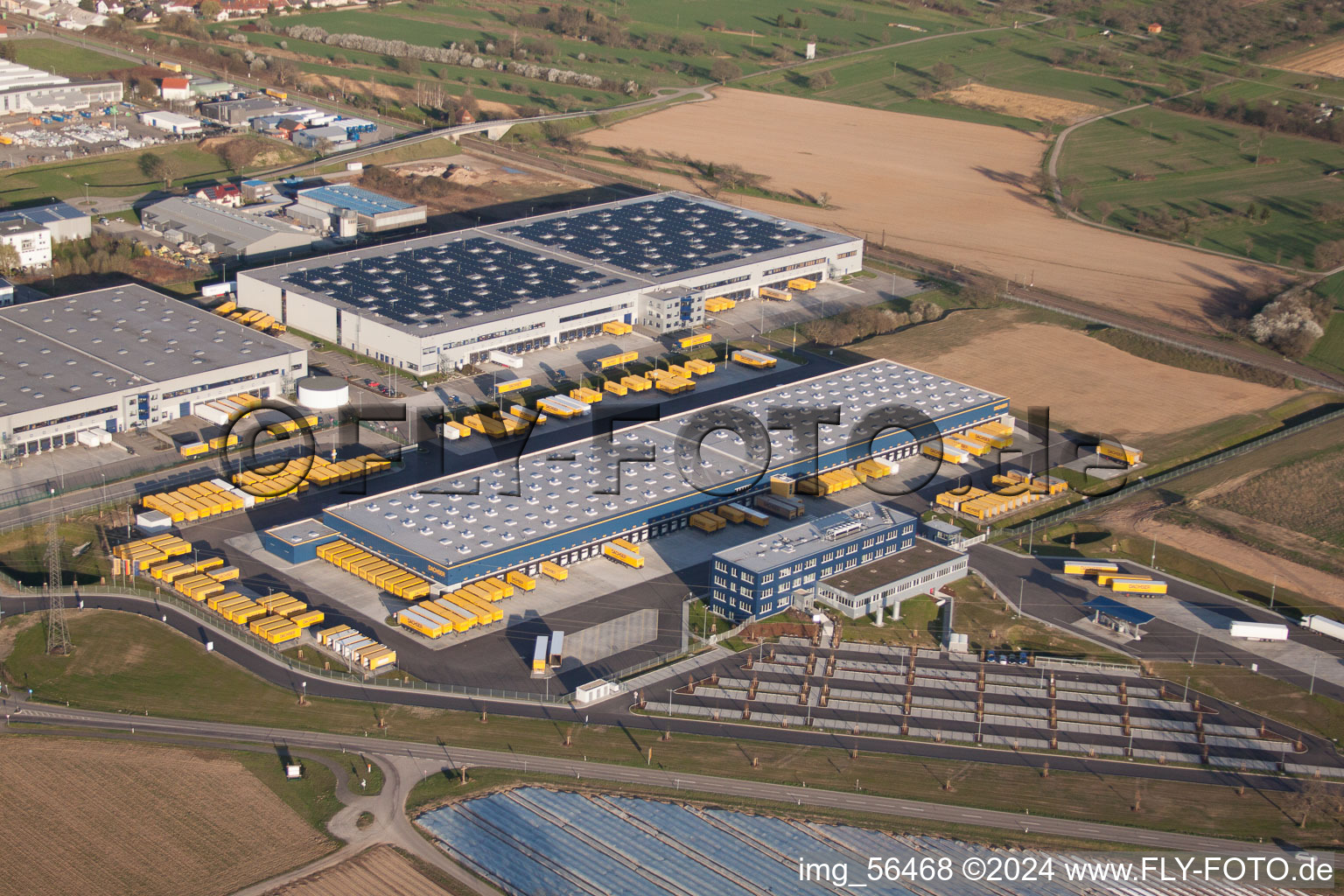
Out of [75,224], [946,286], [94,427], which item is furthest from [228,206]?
[946,286]

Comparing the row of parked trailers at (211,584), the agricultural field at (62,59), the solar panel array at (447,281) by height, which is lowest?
the row of parked trailers at (211,584)

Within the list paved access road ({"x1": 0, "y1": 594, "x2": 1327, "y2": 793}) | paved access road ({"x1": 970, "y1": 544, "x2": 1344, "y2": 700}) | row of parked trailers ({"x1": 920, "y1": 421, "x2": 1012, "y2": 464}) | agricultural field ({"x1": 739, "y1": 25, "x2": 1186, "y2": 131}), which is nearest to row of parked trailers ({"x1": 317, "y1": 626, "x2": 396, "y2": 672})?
paved access road ({"x1": 0, "y1": 594, "x2": 1327, "y2": 793})

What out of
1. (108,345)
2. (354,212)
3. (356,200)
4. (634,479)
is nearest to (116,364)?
(108,345)

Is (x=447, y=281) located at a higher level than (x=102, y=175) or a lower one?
higher

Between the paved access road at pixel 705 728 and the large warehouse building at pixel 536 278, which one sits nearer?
the paved access road at pixel 705 728

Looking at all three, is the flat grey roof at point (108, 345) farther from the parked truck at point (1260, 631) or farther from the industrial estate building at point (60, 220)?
the parked truck at point (1260, 631)

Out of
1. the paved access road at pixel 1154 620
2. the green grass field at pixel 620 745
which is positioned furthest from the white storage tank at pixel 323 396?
the paved access road at pixel 1154 620

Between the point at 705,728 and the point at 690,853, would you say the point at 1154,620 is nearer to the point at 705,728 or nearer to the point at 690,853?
the point at 705,728

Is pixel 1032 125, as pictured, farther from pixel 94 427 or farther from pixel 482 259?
pixel 94 427
